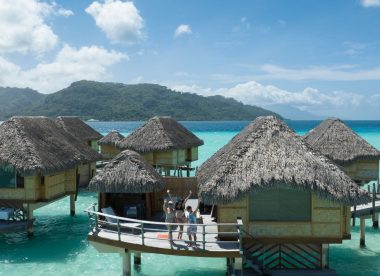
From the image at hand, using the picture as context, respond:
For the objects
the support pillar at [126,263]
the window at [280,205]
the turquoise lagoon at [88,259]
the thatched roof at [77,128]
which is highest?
the thatched roof at [77,128]

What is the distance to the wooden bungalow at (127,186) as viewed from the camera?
14.6 m

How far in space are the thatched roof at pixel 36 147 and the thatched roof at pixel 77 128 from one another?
726 centimetres

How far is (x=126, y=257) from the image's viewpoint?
12.9 metres

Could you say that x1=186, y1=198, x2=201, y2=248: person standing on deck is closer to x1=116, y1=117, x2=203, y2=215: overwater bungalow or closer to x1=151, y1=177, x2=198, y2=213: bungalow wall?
x1=151, y1=177, x2=198, y2=213: bungalow wall

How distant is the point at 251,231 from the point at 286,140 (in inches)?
114

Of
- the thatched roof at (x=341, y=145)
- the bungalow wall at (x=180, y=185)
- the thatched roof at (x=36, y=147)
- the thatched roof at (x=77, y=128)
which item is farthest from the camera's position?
the thatched roof at (x=77, y=128)

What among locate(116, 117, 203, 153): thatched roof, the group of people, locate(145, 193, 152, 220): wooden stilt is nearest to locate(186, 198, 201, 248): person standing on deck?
the group of people

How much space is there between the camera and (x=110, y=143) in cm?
3169

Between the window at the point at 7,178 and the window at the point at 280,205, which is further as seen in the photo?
the window at the point at 7,178

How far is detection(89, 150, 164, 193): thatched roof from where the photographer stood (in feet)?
47.8

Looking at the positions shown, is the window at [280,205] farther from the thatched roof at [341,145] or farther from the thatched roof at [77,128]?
the thatched roof at [77,128]

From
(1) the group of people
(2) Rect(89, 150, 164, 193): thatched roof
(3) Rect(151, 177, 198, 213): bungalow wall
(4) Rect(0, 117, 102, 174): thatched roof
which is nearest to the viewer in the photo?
(1) the group of people

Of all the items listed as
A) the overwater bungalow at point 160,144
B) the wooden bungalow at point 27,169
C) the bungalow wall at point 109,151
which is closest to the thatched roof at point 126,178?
the wooden bungalow at point 27,169

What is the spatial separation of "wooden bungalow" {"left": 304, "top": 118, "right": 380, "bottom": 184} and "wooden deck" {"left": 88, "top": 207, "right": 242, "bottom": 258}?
1202 centimetres
